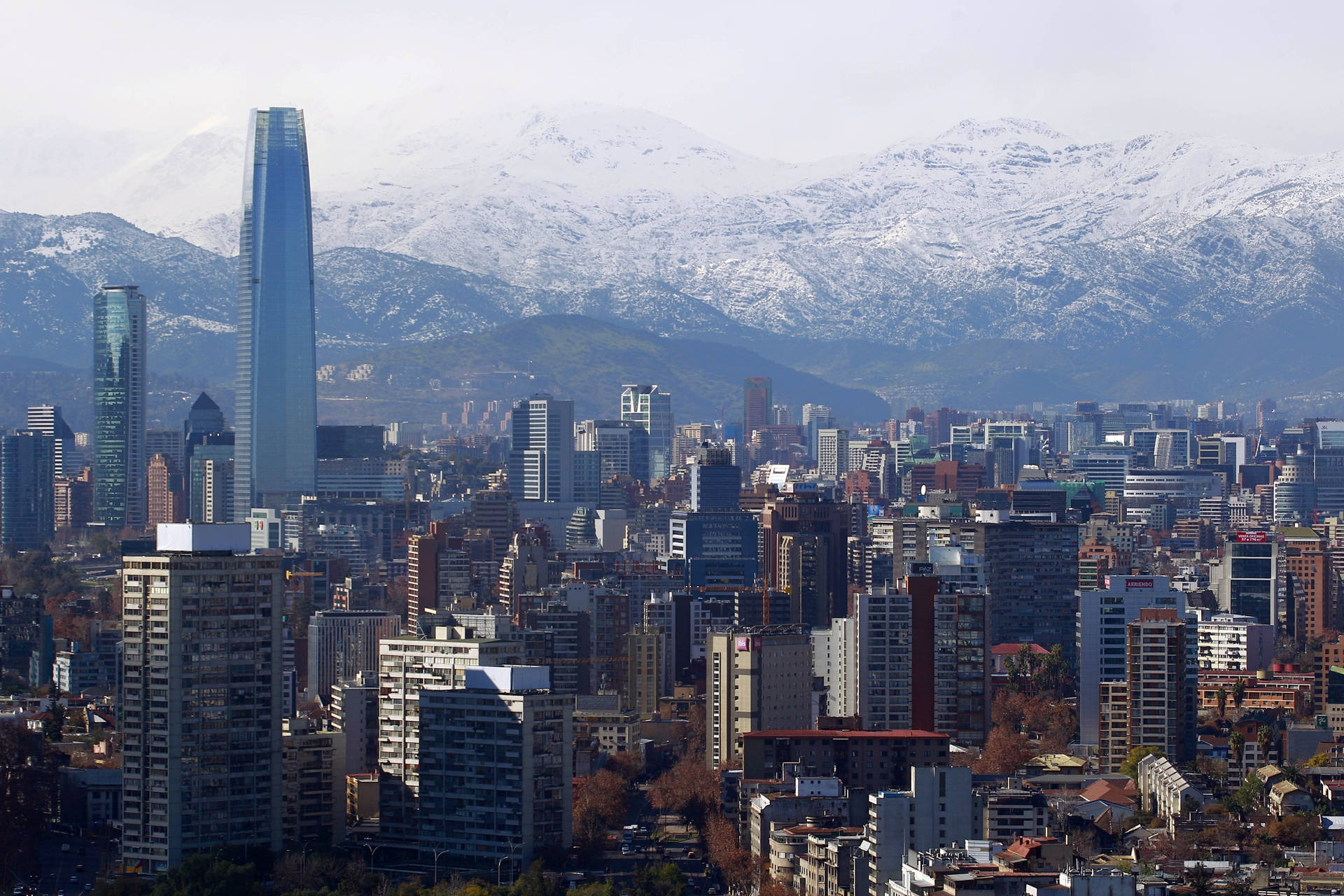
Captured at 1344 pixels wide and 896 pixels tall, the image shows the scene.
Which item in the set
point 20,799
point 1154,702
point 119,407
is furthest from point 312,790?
point 119,407

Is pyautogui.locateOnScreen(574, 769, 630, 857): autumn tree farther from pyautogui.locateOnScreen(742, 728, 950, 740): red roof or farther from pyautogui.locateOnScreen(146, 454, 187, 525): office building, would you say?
pyautogui.locateOnScreen(146, 454, 187, 525): office building

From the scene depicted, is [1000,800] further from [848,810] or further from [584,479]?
[584,479]

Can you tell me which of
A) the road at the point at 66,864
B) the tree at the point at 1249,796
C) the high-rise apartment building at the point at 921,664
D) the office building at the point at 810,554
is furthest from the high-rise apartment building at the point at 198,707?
the office building at the point at 810,554

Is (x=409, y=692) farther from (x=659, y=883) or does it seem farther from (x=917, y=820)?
(x=917, y=820)

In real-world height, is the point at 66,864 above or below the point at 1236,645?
Answer: below

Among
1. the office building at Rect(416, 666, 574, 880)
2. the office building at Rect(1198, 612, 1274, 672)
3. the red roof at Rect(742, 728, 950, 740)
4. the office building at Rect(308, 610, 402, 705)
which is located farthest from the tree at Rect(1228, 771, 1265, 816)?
the office building at Rect(308, 610, 402, 705)

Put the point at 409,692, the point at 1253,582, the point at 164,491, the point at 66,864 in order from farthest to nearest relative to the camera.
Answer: the point at 164,491
the point at 1253,582
the point at 409,692
the point at 66,864

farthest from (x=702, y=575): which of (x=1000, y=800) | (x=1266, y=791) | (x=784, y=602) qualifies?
(x=1000, y=800)
